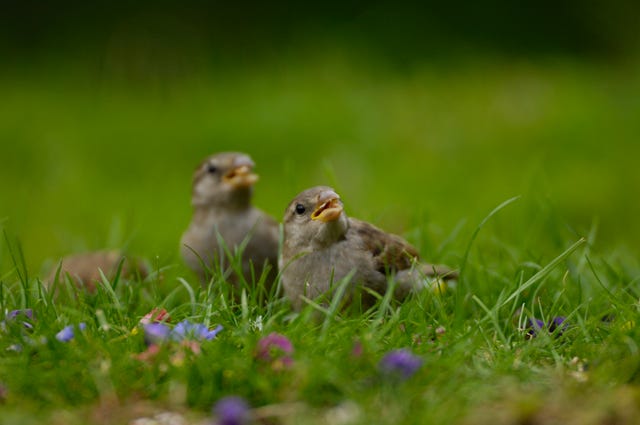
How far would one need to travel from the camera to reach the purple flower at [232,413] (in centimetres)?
272

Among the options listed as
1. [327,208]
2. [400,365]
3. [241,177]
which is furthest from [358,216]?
[400,365]

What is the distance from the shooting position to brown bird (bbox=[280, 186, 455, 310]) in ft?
12.4

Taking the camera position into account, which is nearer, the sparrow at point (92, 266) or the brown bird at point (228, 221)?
the brown bird at point (228, 221)

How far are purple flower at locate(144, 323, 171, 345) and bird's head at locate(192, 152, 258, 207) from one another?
1.72 m

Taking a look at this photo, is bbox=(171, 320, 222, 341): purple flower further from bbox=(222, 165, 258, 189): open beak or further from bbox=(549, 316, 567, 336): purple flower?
bbox=(222, 165, 258, 189): open beak

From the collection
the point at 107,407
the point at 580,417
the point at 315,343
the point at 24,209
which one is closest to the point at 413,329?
the point at 315,343

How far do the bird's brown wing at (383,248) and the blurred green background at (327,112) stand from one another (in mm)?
633

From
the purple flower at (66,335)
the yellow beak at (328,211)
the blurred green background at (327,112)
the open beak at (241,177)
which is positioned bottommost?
the blurred green background at (327,112)

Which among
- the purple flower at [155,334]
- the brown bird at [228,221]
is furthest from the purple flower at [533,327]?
the brown bird at [228,221]

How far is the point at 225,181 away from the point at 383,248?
1.27 meters

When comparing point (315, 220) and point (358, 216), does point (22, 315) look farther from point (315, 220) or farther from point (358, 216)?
point (358, 216)

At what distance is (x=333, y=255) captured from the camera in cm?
387

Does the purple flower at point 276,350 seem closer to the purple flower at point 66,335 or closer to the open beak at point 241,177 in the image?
the purple flower at point 66,335

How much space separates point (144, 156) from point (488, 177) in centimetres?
341
